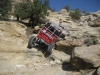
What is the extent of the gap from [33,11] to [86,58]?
44.4 ft

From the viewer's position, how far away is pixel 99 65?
870 centimetres

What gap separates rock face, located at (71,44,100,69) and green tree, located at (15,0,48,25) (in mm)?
12087

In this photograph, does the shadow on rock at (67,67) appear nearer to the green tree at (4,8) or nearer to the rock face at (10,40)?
the rock face at (10,40)

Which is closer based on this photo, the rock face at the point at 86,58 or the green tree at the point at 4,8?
the rock face at the point at 86,58

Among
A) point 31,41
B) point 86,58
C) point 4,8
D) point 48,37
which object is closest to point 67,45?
point 48,37

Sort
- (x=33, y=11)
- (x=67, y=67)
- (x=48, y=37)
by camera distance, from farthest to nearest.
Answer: (x=33, y=11)
(x=48, y=37)
(x=67, y=67)

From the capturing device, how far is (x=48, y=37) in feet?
43.8

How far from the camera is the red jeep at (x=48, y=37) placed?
43.0 feet

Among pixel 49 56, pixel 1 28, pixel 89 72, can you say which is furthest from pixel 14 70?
pixel 1 28

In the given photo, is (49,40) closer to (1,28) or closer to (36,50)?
(36,50)

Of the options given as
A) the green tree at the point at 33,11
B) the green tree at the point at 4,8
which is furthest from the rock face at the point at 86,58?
the green tree at the point at 4,8

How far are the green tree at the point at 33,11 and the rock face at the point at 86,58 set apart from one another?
12087 mm

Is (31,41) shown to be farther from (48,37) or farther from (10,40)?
(10,40)

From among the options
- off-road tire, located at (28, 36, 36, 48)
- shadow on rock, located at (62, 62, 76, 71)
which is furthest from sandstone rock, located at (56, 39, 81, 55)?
shadow on rock, located at (62, 62, 76, 71)
